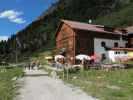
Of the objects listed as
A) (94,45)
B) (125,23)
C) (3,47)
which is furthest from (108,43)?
(3,47)

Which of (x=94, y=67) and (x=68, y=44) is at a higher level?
(x=68, y=44)

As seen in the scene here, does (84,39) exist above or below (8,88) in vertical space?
above

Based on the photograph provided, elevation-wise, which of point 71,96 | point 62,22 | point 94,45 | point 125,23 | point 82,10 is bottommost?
point 71,96

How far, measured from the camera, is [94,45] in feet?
219

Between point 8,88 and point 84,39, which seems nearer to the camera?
point 8,88

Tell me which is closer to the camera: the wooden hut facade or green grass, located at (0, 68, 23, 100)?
green grass, located at (0, 68, 23, 100)

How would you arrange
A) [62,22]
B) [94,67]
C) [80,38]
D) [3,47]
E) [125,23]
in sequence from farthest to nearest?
[3,47] → [125,23] → [62,22] → [80,38] → [94,67]

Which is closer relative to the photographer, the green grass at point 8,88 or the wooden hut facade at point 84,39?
the green grass at point 8,88

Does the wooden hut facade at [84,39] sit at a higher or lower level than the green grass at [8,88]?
higher

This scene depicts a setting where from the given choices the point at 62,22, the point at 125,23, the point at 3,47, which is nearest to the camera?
the point at 62,22

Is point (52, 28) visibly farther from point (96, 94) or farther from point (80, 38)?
point (96, 94)

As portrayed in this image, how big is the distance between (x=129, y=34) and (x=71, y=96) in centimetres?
5402

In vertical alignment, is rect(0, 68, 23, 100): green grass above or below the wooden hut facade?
below

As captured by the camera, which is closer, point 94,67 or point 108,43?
point 94,67
